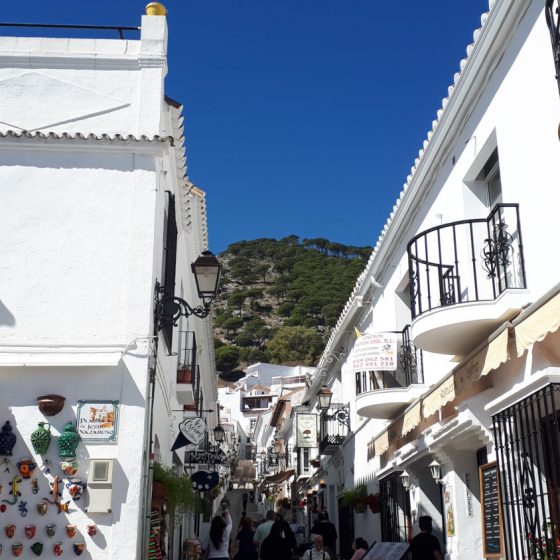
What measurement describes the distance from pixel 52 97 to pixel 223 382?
84.5 metres

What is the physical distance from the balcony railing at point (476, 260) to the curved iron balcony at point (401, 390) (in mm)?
1439

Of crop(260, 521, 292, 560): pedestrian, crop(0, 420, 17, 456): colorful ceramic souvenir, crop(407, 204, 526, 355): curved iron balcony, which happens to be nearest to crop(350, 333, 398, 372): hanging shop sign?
crop(407, 204, 526, 355): curved iron balcony

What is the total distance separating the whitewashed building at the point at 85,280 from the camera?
8258mm

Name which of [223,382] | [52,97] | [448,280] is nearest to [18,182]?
[52,97]

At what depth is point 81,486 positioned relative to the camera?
8258 mm

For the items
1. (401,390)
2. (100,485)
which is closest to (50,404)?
(100,485)

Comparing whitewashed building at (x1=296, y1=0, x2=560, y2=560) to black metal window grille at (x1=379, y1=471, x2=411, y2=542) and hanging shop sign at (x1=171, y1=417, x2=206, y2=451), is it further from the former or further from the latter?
hanging shop sign at (x1=171, y1=417, x2=206, y2=451)

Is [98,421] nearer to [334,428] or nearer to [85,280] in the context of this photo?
[85,280]

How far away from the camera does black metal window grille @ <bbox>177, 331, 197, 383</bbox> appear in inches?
543

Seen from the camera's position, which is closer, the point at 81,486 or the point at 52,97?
the point at 81,486

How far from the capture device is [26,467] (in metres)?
8.26

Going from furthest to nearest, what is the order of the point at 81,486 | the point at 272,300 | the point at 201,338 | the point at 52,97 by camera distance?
the point at 272,300 < the point at 201,338 < the point at 52,97 < the point at 81,486

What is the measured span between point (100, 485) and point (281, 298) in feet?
359

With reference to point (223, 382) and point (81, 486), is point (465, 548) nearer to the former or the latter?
point (81, 486)
